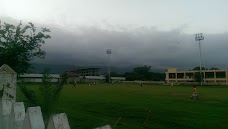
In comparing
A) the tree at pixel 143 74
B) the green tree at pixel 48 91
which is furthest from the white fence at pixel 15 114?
the tree at pixel 143 74

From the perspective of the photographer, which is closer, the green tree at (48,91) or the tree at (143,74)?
the green tree at (48,91)

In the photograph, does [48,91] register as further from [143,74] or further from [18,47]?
[143,74]

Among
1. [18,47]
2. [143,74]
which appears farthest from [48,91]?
[143,74]

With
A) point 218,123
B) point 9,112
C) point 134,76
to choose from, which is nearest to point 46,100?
point 9,112

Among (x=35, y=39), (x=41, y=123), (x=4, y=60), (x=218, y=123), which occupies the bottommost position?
(x=218, y=123)

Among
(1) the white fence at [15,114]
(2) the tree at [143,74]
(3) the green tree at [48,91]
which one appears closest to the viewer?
(1) the white fence at [15,114]

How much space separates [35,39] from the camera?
928 centimetres

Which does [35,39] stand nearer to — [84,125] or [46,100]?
[46,100]

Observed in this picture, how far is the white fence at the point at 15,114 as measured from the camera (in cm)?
289

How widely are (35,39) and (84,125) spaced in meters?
5.24

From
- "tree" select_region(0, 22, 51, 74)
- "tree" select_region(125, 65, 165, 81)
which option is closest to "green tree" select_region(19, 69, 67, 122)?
"tree" select_region(0, 22, 51, 74)

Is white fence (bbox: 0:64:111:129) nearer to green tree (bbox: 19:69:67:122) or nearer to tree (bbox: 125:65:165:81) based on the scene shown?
green tree (bbox: 19:69:67:122)

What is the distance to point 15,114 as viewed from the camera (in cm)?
367

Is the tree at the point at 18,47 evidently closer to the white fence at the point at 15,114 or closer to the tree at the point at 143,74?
the white fence at the point at 15,114
